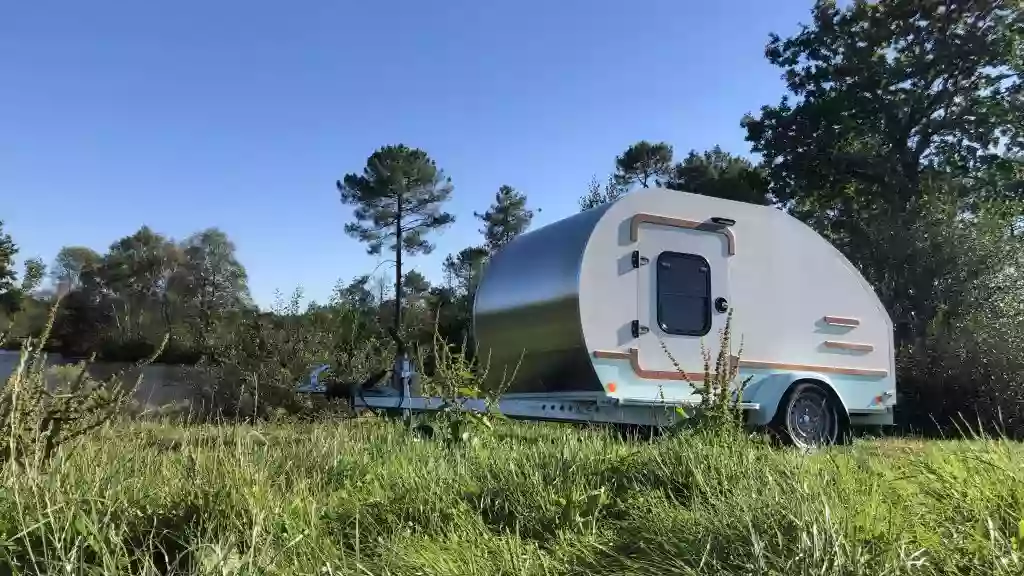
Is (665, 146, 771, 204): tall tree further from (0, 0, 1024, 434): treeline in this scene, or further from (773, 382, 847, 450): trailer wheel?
(773, 382, 847, 450): trailer wheel

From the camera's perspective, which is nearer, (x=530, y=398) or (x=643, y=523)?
(x=643, y=523)

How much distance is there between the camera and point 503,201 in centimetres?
4272

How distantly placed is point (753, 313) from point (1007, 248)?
39.1 ft

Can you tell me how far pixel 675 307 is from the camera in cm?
808

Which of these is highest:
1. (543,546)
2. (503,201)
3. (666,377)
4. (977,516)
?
(503,201)

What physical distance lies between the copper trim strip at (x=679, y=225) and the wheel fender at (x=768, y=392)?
1326 mm

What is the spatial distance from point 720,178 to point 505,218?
15.4 metres

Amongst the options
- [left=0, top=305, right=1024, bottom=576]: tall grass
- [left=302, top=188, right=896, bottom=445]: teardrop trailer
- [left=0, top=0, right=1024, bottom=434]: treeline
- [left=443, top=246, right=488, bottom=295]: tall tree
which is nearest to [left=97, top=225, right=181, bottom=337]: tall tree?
[left=0, top=0, right=1024, bottom=434]: treeline

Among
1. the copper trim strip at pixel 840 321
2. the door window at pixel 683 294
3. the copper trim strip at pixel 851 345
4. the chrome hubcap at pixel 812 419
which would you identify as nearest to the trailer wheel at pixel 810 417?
the chrome hubcap at pixel 812 419

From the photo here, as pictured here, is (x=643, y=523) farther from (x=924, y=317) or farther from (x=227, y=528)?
(x=924, y=317)

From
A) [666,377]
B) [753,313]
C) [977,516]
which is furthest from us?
[753,313]

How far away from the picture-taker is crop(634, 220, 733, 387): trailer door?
25.8 feet

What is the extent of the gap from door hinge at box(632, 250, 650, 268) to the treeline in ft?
10.3

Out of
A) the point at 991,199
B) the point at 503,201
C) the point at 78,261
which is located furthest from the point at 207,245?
the point at 991,199
